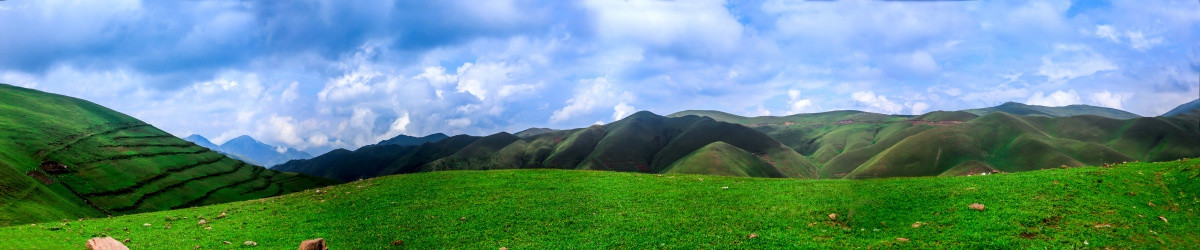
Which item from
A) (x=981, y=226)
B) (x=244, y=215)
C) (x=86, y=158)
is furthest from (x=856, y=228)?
(x=86, y=158)

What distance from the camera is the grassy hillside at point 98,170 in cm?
8338

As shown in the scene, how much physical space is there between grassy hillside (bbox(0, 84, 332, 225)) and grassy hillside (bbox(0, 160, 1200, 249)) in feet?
149

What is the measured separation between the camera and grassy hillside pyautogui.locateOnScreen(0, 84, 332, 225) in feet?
274

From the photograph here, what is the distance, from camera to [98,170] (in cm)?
12400

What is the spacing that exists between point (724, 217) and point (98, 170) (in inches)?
6012

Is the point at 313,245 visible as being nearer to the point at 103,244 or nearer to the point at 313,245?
the point at 313,245

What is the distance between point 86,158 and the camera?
130 m

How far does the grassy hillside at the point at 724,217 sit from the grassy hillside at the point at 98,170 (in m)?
45.5

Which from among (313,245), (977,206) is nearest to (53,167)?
(313,245)

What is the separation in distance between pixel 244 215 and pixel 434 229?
15610 millimetres

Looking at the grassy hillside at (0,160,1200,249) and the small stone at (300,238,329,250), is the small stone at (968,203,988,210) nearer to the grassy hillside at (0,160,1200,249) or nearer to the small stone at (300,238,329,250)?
the grassy hillside at (0,160,1200,249)

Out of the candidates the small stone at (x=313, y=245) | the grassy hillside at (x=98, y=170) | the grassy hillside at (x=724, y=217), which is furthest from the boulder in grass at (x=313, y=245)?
the grassy hillside at (x=98, y=170)

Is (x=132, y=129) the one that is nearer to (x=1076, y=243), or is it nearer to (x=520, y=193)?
(x=520, y=193)

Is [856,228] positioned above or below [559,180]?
below
